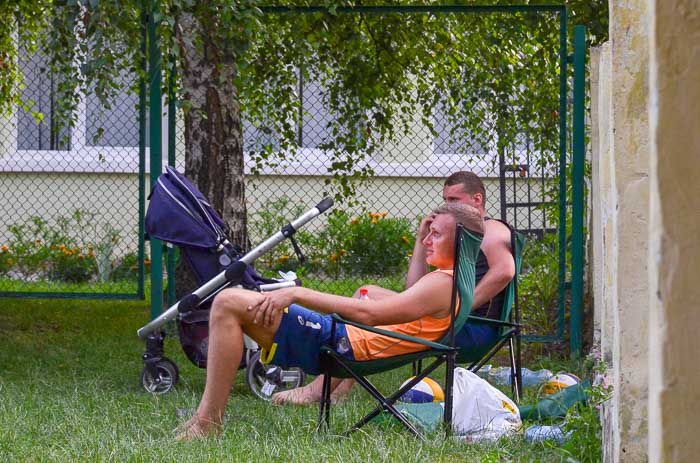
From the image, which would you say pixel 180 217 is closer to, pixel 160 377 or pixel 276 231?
pixel 160 377

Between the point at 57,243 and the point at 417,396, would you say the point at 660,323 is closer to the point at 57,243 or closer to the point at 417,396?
the point at 417,396

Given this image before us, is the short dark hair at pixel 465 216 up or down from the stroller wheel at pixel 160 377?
up

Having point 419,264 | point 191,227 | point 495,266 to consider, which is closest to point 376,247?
point 419,264

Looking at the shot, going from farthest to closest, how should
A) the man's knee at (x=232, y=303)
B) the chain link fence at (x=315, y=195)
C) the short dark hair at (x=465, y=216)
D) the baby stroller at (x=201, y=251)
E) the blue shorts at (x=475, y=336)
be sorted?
the chain link fence at (x=315, y=195), the baby stroller at (x=201, y=251), the blue shorts at (x=475, y=336), the short dark hair at (x=465, y=216), the man's knee at (x=232, y=303)

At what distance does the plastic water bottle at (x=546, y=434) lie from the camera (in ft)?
12.5

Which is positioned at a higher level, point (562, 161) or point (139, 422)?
point (562, 161)

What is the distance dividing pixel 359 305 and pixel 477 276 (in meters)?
1.59

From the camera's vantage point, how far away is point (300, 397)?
5117mm

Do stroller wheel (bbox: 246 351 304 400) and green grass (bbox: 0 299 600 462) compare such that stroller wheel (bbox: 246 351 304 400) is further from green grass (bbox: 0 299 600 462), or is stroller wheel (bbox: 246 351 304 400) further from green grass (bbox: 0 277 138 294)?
green grass (bbox: 0 277 138 294)

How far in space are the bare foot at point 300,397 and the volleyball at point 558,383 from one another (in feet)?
3.77

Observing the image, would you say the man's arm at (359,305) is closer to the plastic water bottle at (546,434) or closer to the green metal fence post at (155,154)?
the plastic water bottle at (546,434)

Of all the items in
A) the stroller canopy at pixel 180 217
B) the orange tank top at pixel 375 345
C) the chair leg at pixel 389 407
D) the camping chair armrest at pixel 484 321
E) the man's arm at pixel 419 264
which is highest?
the stroller canopy at pixel 180 217

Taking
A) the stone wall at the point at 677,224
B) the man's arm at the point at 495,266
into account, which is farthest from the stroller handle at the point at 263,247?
the stone wall at the point at 677,224

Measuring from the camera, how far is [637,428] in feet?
7.92
